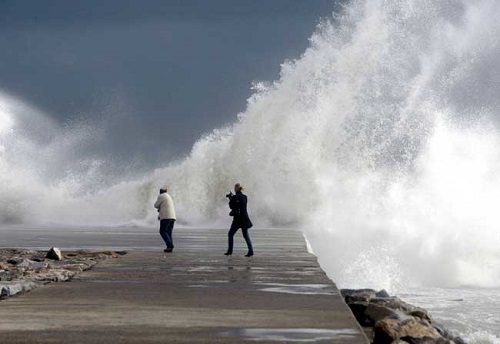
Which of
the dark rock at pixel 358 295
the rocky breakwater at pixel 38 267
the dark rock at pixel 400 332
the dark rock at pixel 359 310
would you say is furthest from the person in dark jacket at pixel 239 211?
the dark rock at pixel 400 332

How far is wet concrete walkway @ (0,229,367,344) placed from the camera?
7.35 metres

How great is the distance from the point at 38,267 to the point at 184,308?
6088 millimetres

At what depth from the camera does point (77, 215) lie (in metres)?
50.2

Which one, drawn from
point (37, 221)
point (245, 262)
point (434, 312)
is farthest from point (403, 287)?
point (37, 221)

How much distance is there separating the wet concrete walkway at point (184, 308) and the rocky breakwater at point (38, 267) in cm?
28

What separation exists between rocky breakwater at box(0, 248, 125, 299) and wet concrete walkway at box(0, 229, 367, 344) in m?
0.28

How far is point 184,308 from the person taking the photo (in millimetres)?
9148

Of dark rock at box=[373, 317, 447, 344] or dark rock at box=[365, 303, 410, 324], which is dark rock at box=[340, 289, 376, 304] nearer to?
dark rock at box=[365, 303, 410, 324]

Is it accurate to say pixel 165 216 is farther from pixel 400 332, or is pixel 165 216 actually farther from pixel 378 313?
pixel 400 332

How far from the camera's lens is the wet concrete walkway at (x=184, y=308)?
289 inches

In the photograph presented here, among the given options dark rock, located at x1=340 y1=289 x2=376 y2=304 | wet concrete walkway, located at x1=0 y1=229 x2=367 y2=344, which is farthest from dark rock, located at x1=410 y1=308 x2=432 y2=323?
dark rock, located at x1=340 y1=289 x2=376 y2=304

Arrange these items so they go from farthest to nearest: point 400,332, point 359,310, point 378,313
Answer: point 359,310 → point 378,313 → point 400,332

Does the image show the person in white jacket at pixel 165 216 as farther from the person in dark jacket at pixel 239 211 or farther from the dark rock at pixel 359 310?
the dark rock at pixel 359 310

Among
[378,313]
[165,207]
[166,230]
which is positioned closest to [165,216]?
[165,207]
